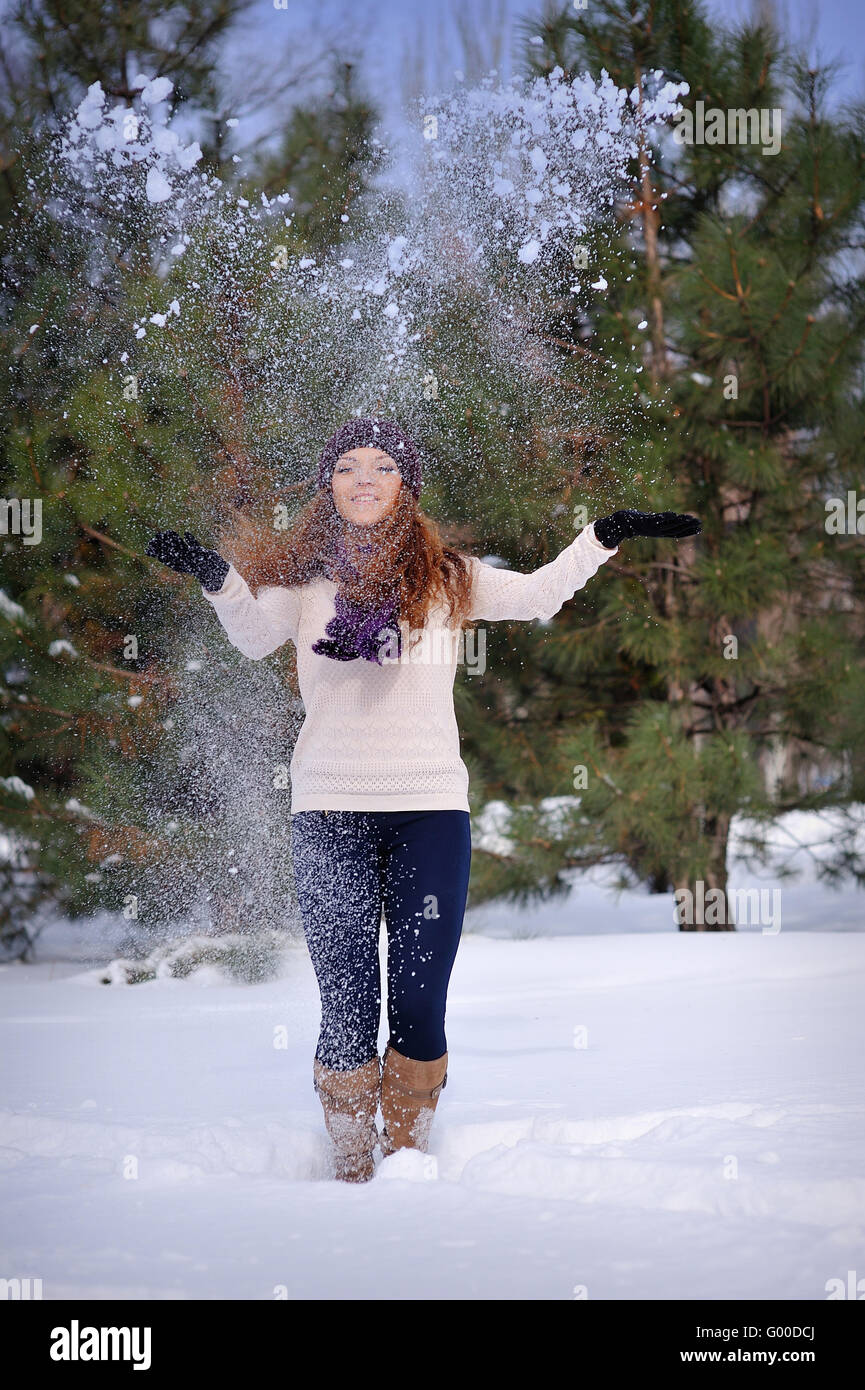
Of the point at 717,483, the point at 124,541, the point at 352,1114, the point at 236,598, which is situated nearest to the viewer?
the point at 352,1114

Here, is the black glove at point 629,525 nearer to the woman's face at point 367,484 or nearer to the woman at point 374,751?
the woman at point 374,751

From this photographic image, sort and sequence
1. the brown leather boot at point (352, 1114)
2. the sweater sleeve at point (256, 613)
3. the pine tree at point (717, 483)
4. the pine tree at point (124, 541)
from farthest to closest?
the pine tree at point (717, 483), the pine tree at point (124, 541), the sweater sleeve at point (256, 613), the brown leather boot at point (352, 1114)

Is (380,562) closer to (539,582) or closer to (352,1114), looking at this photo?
(539,582)

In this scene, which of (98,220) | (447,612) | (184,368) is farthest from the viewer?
(98,220)

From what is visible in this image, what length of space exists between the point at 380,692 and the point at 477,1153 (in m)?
0.77

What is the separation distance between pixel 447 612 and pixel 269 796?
1.95 meters

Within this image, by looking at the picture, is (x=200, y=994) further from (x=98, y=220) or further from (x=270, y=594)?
(x=98, y=220)

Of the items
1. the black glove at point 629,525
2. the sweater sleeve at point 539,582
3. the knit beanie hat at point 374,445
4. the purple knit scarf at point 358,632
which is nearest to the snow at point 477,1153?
the purple knit scarf at point 358,632

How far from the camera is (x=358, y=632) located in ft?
6.02

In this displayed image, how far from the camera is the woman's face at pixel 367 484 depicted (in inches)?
75.9

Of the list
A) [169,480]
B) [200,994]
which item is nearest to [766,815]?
[200,994]

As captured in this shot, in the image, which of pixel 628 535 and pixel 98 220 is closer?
pixel 628 535

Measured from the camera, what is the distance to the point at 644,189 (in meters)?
4.47

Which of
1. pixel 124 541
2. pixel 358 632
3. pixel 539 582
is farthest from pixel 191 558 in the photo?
pixel 124 541
